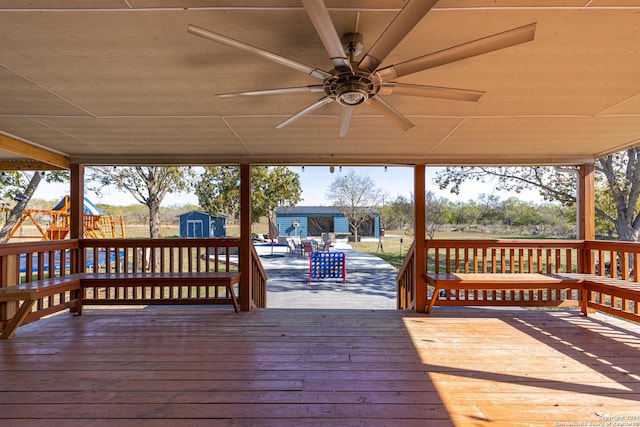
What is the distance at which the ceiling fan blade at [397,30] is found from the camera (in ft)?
3.89

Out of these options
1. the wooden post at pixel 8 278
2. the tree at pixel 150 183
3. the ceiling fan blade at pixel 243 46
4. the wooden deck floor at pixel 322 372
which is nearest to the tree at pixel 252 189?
the tree at pixel 150 183

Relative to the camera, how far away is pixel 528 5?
1480 mm

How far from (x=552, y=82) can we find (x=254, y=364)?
3.03 meters

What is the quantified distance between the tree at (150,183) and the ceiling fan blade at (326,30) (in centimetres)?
850

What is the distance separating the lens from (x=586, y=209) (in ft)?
14.0

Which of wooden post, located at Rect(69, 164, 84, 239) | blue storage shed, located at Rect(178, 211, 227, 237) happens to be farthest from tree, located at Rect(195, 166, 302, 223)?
wooden post, located at Rect(69, 164, 84, 239)

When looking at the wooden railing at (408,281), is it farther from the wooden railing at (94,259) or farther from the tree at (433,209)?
the tree at (433,209)

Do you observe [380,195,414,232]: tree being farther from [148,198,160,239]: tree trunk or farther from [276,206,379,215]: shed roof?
[148,198,160,239]: tree trunk

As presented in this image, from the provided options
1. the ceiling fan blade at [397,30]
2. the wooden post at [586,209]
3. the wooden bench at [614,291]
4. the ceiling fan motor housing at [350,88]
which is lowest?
the wooden bench at [614,291]

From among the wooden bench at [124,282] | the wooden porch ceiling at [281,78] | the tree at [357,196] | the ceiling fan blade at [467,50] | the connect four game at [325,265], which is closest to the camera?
the ceiling fan blade at [467,50]

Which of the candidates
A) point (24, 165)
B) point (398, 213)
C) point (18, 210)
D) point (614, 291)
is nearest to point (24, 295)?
point (24, 165)

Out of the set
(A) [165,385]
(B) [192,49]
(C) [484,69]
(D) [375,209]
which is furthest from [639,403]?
(D) [375,209]

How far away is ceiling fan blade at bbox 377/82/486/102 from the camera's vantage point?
1.80 metres

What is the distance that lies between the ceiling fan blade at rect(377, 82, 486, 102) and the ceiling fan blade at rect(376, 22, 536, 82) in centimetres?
11
